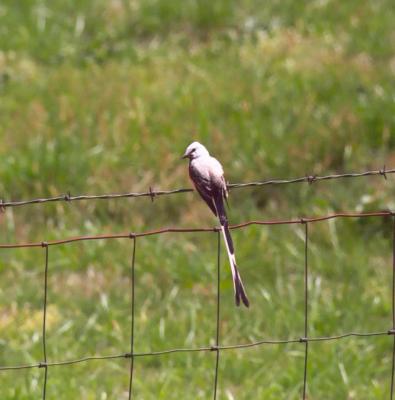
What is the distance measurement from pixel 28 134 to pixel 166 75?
4.12ft

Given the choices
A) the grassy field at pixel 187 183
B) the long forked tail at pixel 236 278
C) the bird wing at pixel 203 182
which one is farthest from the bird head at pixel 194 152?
the grassy field at pixel 187 183

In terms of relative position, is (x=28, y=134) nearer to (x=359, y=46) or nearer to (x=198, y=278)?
(x=198, y=278)

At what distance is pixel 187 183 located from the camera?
705 cm

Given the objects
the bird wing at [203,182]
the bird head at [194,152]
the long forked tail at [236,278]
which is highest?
the bird head at [194,152]

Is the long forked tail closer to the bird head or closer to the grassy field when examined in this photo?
the bird head

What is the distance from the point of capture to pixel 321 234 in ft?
21.4

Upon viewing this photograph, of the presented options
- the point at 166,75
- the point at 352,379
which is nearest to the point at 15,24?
the point at 166,75

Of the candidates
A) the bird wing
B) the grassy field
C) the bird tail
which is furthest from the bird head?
the grassy field

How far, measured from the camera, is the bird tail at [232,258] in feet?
11.2

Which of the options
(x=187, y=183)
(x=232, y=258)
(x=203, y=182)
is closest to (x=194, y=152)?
(x=203, y=182)

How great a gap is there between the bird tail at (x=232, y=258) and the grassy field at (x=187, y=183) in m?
1.59

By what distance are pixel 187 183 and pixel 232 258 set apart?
3588 mm

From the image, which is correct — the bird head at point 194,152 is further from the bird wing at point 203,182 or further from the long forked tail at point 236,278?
the long forked tail at point 236,278

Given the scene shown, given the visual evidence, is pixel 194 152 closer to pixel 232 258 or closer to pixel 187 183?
pixel 232 258
